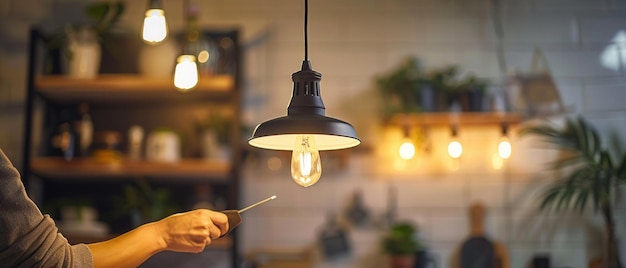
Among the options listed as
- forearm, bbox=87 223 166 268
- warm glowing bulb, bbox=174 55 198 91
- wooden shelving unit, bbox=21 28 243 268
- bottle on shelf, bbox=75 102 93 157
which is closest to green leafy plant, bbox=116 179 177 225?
wooden shelving unit, bbox=21 28 243 268

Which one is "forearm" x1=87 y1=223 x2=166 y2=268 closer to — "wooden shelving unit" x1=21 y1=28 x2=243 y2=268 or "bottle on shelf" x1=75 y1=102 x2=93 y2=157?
"wooden shelving unit" x1=21 y1=28 x2=243 y2=268

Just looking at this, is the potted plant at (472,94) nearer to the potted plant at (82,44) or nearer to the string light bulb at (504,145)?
the string light bulb at (504,145)

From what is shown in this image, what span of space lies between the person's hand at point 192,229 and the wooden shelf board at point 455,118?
6.12 feet

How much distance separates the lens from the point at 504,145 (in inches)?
136

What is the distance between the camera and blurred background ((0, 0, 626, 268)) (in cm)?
360

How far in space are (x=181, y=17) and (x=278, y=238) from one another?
1.22 meters

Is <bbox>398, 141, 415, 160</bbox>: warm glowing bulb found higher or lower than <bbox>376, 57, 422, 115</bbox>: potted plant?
lower

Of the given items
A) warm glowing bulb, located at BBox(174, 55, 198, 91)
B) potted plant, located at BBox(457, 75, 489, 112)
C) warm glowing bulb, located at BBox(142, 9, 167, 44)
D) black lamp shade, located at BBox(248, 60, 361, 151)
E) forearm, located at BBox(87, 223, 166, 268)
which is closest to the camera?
black lamp shade, located at BBox(248, 60, 361, 151)

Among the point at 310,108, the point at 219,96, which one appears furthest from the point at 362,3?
the point at 310,108

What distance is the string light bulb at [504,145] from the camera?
11.3 feet

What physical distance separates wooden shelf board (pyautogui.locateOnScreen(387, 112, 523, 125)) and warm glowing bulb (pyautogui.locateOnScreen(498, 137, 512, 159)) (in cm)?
9

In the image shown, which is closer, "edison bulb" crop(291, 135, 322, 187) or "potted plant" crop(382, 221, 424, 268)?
"edison bulb" crop(291, 135, 322, 187)

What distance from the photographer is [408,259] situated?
339cm

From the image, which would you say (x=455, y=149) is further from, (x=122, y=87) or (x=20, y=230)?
(x=20, y=230)
